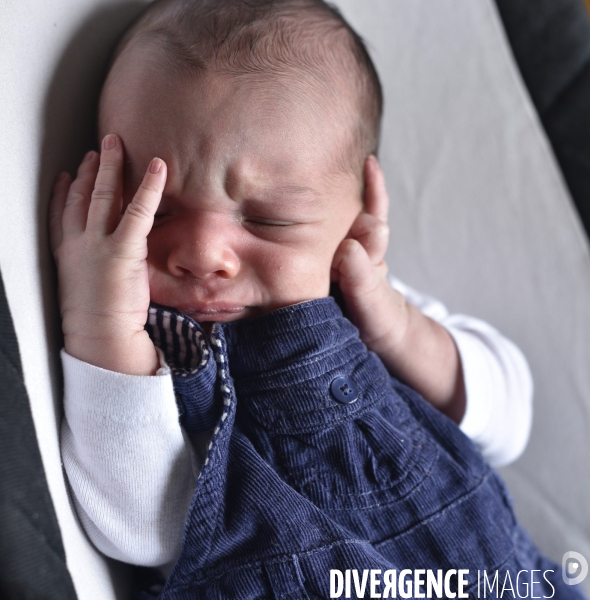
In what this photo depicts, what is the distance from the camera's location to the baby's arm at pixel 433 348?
978 millimetres

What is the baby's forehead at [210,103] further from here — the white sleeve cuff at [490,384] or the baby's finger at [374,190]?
the white sleeve cuff at [490,384]

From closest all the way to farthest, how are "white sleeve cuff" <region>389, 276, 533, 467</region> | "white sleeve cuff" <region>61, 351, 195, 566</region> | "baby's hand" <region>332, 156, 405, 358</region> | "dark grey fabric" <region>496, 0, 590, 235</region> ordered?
1. "white sleeve cuff" <region>61, 351, 195, 566</region>
2. "baby's hand" <region>332, 156, 405, 358</region>
3. "white sleeve cuff" <region>389, 276, 533, 467</region>
4. "dark grey fabric" <region>496, 0, 590, 235</region>

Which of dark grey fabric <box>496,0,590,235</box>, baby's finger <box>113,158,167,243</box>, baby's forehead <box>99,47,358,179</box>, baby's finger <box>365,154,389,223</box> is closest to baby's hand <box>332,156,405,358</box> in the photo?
baby's finger <box>365,154,389,223</box>

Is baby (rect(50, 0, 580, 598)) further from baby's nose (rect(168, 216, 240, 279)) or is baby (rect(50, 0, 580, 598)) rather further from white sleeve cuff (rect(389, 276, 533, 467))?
white sleeve cuff (rect(389, 276, 533, 467))

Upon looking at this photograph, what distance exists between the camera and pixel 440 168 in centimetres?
130

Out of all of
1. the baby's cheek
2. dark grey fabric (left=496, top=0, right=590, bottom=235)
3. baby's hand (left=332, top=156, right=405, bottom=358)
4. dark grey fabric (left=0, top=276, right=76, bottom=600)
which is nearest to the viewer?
dark grey fabric (left=0, top=276, right=76, bottom=600)

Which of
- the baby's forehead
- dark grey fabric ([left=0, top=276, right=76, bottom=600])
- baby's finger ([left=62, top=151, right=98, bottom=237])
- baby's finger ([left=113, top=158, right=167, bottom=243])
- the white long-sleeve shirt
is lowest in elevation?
the white long-sleeve shirt

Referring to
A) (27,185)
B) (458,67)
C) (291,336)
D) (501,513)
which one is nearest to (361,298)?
(291,336)

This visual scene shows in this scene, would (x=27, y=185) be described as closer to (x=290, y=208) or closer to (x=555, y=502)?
(x=290, y=208)

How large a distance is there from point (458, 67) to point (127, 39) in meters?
0.70

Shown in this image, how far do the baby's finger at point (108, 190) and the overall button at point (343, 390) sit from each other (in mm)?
338

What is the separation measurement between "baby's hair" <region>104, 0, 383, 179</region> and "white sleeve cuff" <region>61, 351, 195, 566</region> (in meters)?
0.39

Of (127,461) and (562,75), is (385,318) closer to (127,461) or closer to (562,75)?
(127,461)

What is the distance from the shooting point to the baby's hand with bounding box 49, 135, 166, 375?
74 cm
